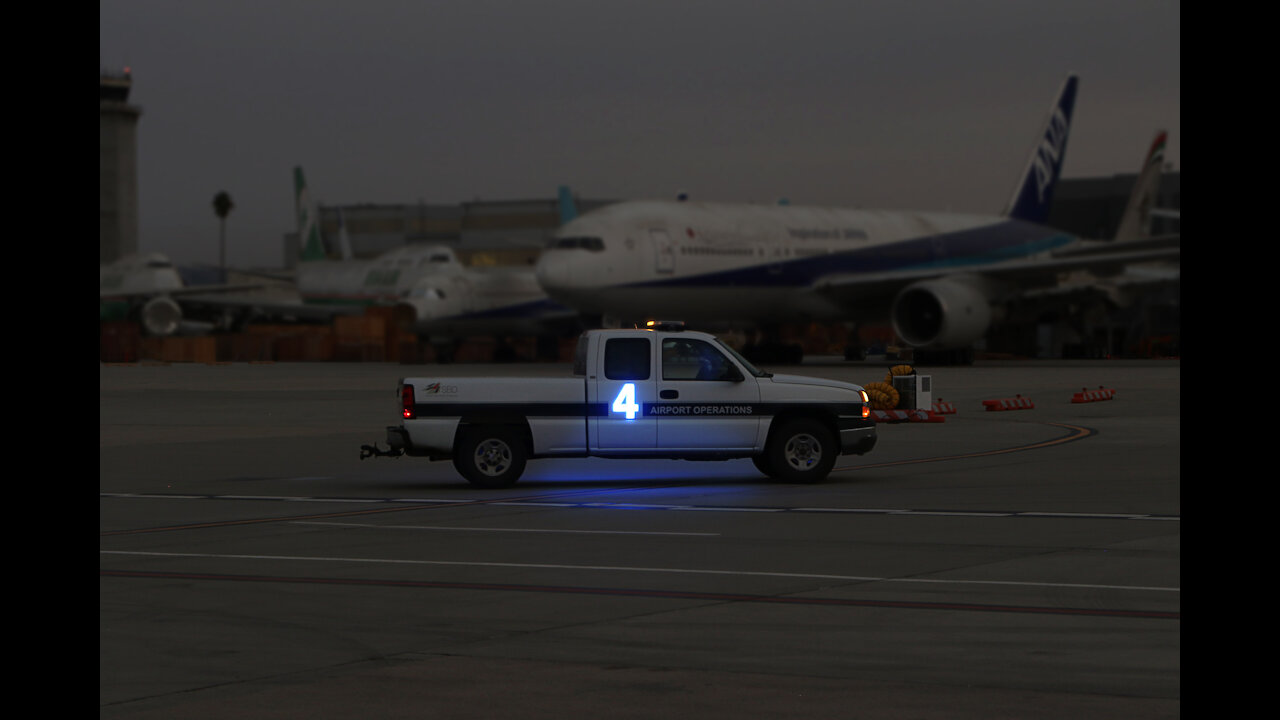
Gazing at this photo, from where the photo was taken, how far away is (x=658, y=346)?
57.0ft

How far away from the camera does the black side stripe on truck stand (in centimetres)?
1681

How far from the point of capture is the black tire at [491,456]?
55.3 ft

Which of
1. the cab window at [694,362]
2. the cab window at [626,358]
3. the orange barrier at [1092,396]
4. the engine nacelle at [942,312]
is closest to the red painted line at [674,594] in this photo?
the cab window at [626,358]

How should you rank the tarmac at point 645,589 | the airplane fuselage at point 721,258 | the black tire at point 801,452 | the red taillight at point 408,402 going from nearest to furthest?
1. the tarmac at point 645,589
2. the red taillight at point 408,402
3. the black tire at point 801,452
4. the airplane fuselage at point 721,258

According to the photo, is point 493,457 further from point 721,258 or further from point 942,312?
point 942,312

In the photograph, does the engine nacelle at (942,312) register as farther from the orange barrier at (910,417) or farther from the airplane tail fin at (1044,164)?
the orange barrier at (910,417)

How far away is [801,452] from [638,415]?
181 cm

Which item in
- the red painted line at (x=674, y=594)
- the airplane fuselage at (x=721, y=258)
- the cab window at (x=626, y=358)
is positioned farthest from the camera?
the airplane fuselage at (x=721, y=258)

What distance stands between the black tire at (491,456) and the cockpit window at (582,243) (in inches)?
1217

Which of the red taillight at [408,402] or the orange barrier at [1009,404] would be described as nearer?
the red taillight at [408,402]


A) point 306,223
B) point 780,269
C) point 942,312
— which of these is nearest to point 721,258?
point 780,269

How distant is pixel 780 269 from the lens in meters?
50.9
